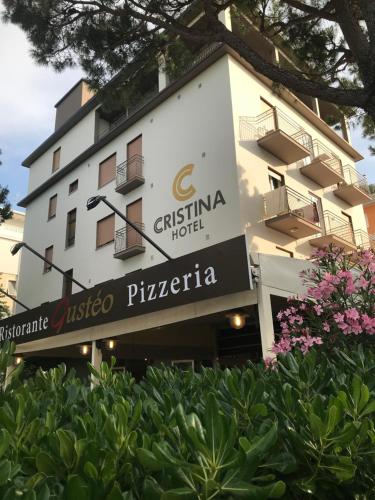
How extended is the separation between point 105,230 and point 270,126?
7578 mm

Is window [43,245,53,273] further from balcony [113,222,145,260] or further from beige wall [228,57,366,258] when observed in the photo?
beige wall [228,57,366,258]

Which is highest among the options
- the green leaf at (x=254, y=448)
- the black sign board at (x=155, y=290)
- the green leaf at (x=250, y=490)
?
the black sign board at (x=155, y=290)

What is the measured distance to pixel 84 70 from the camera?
1034cm

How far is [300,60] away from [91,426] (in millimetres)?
11220

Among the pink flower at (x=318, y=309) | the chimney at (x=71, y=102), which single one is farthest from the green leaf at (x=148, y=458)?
the chimney at (x=71, y=102)

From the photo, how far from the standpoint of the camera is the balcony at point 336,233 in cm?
1555

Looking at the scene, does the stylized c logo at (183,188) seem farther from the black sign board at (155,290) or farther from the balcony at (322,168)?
the black sign board at (155,290)

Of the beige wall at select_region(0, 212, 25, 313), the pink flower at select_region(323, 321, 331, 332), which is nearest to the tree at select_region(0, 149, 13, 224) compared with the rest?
the pink flower at select_region(323, 321, 331, 332)

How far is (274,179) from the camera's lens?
1505 cm

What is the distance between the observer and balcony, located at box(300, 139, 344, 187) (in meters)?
16.2

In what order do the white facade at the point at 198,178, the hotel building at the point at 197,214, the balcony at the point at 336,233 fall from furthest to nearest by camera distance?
the balcony at the point at 336,233, the white facade at the point at 198,178, the hotel building at the point at 197,214

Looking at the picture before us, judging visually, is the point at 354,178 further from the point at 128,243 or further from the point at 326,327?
the point at 326,327

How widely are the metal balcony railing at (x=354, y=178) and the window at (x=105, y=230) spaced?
33.6ft

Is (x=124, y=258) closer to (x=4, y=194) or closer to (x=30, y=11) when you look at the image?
(x=4, y=194)
